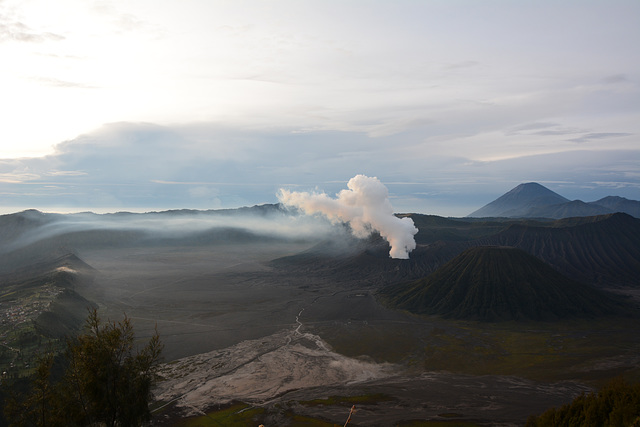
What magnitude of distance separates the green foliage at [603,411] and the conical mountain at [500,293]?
47.0m

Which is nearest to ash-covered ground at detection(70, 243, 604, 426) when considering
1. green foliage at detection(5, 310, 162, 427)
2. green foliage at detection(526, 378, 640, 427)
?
green foliage at detection(526, 378, 640, 427)

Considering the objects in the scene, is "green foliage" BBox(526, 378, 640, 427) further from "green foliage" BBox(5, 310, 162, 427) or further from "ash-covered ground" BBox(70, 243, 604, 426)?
"green foliage" BBox(5, 310, 162, 427)

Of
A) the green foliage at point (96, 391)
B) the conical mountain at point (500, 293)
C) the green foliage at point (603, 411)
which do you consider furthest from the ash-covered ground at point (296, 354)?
the green foliage at point (96, 391)

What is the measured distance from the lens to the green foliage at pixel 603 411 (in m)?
26.2

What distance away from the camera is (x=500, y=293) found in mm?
79625

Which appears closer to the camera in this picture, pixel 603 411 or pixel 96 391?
pixel 96 391

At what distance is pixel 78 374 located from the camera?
77.0 ft

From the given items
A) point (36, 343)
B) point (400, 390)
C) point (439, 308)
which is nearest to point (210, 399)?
point (400, 390)

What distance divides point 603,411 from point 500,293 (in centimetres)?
5463

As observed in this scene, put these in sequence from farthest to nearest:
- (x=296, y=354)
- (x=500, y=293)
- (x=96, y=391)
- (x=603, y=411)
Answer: (x=500, y=293) → (x=296, y=354) → (x=603, y=411) → (x=96, y=391)

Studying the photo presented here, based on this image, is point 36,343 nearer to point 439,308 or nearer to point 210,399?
point 210,399

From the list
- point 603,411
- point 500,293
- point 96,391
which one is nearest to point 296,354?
point 96,391

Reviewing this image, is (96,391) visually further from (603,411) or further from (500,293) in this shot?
(500,293)

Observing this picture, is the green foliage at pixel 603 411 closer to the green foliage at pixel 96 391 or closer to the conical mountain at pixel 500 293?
the green foliage at pixel 96 391
